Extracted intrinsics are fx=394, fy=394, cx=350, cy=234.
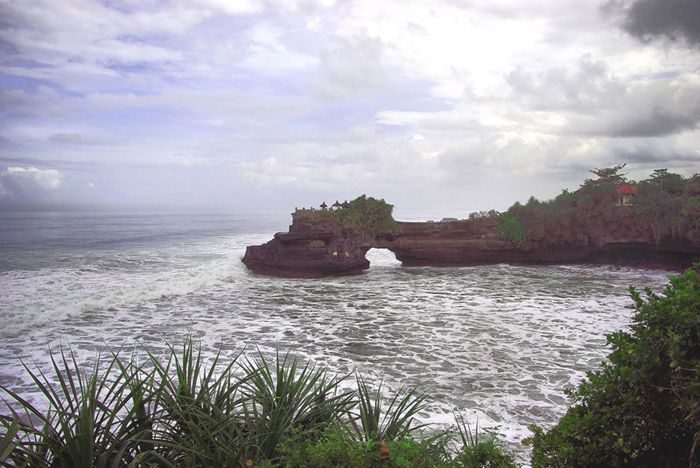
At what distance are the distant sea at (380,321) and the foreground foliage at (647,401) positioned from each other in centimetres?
204

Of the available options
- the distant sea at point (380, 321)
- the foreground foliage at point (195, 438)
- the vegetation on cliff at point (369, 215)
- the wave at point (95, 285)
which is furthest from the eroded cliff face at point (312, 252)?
the foreground foliage at point (195, 438)

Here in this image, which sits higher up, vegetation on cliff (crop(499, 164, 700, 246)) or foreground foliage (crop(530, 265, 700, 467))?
vegetation on cliff (crop(499, 164, 700, 246))

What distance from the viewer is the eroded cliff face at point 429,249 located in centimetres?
2009

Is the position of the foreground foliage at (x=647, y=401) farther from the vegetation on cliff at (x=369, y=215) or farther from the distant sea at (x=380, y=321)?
the vegetation on cliff at (x=369, y=215)

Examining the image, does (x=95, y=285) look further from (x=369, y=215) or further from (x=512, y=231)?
(x=512, y=231)

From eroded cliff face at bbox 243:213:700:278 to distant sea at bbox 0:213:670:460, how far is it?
4.29 feet

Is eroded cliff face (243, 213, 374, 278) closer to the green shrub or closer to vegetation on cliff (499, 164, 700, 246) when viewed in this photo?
the green shrub

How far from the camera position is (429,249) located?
2230 cm

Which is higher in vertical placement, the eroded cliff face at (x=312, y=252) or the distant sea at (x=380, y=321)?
the eroded cliff face at (x=312, y=252)

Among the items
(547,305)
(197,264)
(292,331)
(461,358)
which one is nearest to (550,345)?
(461,358)

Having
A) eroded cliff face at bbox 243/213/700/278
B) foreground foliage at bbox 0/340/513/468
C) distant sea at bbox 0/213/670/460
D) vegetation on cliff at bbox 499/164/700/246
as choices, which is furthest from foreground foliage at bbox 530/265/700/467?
vegetation on cliff at bbox 499/164/700/246

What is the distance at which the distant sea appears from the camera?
20.7ft

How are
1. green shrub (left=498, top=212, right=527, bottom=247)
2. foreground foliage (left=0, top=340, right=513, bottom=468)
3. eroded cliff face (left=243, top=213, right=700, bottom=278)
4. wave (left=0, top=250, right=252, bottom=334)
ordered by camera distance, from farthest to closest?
green shrub (left=498, top=212, right=527, bottom=247)
eroded cliff face (left=243, top=213, right=700, bottom=278)
wave (left=0, top=250, right=252, bottom=334)
foreground foliage (left=0, top=340, right=513, bottom=468)

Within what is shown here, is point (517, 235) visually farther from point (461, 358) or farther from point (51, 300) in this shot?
point (51, 300)
